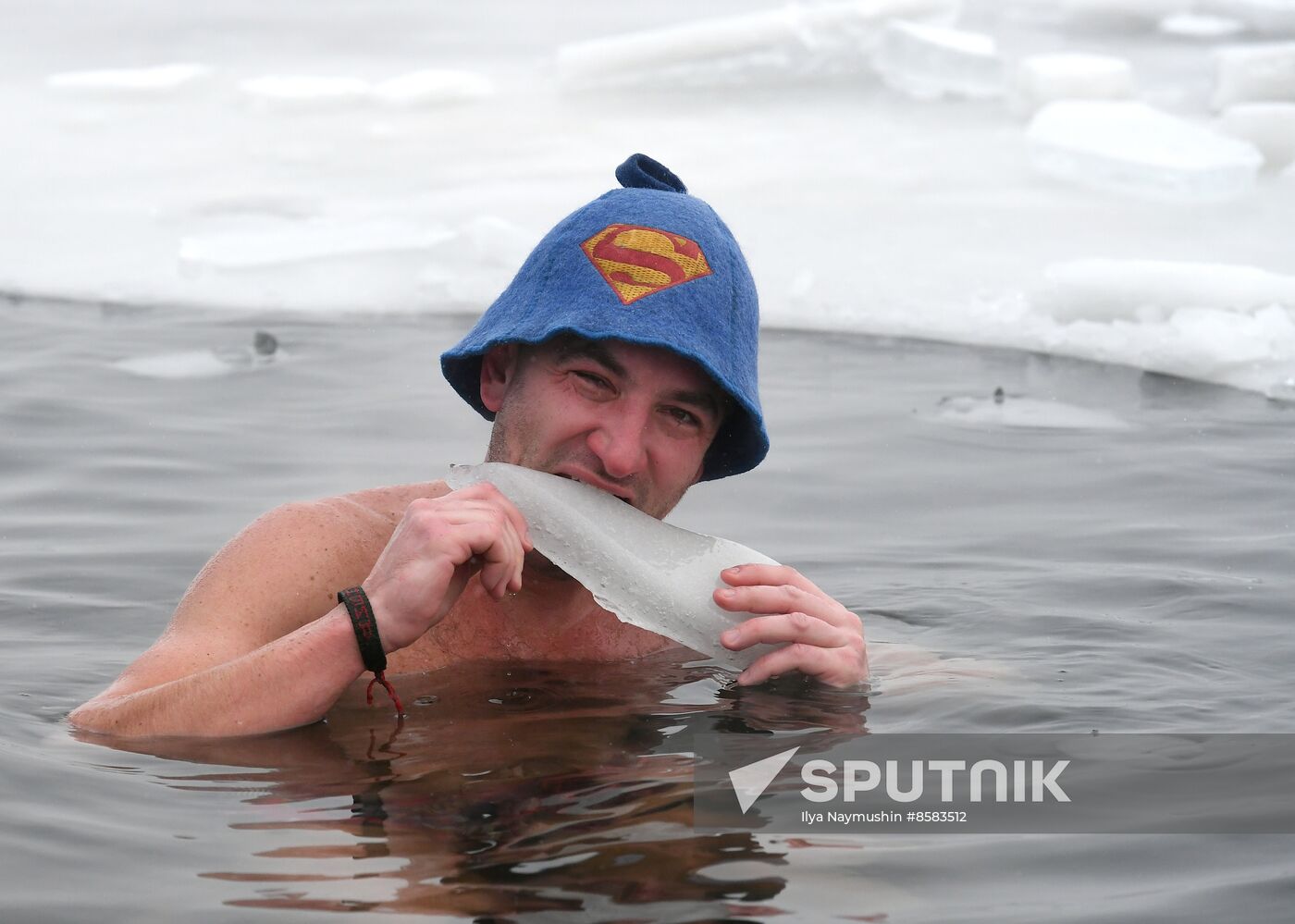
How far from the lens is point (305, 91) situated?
44.1ft

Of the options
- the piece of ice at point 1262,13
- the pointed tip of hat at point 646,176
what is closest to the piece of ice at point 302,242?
the pointed tip of hat at point 646,176

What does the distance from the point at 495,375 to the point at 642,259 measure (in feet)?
1.47

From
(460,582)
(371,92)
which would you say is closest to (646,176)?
(460,582)

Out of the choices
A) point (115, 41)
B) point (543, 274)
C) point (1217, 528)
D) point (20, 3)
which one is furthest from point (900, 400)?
point (20, 3)

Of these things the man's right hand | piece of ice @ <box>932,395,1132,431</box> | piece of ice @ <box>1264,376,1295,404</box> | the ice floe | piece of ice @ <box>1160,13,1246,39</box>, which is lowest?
piece of ice @ <box>932,395,1132,431</box>

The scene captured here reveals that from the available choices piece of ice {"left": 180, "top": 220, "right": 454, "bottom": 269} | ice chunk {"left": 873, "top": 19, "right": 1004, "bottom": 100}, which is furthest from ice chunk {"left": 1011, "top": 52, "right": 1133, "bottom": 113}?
piece of ice {"left": 180, "top": 220, "right": 454, "bottom": 269}

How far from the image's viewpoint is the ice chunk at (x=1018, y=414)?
23.5 ft

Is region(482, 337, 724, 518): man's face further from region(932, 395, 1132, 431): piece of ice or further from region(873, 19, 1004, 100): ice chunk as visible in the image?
region(873, 19, 1004, 100): ice chunk

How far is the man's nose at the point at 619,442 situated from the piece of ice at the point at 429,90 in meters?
10.3

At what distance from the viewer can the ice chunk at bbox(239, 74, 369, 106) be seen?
13320mm

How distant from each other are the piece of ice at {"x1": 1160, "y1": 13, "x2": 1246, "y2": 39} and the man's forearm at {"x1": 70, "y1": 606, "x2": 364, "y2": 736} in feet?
47.2

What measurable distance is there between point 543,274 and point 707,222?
1.29 feet

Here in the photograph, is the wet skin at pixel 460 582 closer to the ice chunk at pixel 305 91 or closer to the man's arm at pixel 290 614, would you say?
the man's arm at pixel 290 614

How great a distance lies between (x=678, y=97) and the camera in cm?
1332
